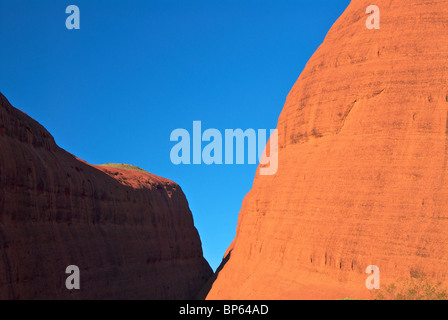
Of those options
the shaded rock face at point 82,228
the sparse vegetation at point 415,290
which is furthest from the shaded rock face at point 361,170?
the shaded rock face at point 82,228

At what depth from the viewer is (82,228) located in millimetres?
33031

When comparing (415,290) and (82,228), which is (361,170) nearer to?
(415,290)

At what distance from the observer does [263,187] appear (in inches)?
1257

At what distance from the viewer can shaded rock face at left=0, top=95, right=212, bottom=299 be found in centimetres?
2623

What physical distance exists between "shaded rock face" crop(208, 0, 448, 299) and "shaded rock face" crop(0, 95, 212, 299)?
336 inches

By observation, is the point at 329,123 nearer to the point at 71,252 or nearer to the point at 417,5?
the point at 417,5

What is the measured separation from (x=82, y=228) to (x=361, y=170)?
17201 mm

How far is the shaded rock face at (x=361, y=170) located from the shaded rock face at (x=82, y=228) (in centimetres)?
854

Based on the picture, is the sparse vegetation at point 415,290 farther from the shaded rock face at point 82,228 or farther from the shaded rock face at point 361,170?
the shaded rock face at point 82,228

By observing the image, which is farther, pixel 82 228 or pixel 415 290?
pixel 82 228

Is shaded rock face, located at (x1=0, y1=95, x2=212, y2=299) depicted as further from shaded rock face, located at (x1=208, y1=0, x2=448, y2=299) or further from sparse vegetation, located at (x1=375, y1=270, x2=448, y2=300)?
sparse vegetation, located at (x1=375, y1=270, x2=448, y2=300)

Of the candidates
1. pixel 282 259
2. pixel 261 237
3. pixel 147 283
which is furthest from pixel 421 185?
pixel 147 283

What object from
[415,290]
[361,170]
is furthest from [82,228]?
[415,290]

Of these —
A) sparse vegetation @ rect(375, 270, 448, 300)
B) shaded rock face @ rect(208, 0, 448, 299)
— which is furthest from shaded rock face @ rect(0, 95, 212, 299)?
sparse vegetation @ rect(375, 270, 448, 300)
